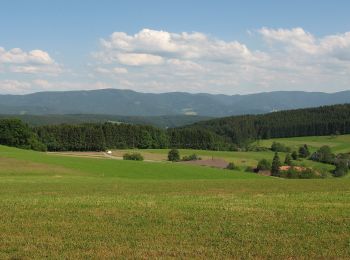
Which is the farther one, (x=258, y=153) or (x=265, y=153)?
→ (x=265, y=153)

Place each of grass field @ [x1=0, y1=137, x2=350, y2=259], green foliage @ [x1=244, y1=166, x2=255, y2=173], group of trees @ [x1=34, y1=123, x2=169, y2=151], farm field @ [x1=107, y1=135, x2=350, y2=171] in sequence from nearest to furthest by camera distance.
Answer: grass field @ [x1=0, y1=137, x2=350, y2=259] < green foliage @ [x1=244, y1=166, x2=255, y2=173] < farm field @ [x1=107, y1=135, x2=350, y2=171] < group of trees @ [x1=34, y1=123, x2=169, y2=151]

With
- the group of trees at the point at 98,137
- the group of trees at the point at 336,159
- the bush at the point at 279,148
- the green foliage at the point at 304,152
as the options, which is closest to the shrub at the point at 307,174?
the group of trees at the point at 336,159

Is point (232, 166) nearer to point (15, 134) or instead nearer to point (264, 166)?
point (264, 166)

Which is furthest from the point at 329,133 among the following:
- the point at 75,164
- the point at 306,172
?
the point at 75,164

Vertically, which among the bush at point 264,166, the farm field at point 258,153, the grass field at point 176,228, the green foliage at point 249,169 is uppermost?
the grass field at point 176,228

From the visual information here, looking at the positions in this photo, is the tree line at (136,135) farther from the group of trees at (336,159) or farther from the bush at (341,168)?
the bush at (341,168)

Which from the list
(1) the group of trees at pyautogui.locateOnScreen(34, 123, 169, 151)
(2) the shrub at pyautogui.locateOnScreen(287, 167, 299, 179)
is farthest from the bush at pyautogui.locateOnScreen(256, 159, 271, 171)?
(1) the group of trees at pyautogui.locateOnScreen(34, 123, 169, 151)

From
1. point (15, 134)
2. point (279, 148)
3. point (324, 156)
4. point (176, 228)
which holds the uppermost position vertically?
point (15, 134)

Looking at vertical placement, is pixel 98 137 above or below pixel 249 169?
above

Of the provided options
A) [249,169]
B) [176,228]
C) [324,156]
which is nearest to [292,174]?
[249,169]

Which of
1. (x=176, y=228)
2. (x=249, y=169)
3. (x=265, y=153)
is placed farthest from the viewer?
(x=265, y=153)

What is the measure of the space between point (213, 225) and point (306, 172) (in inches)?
3177

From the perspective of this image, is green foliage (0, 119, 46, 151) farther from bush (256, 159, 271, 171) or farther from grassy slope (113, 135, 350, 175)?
bush (256, 159, 271, 171)

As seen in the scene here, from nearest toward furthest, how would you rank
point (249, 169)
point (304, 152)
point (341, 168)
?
1. point (341, 168)
2. point (249, 169)
3. point (304, 152)
